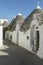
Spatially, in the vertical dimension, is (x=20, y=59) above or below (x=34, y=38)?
below

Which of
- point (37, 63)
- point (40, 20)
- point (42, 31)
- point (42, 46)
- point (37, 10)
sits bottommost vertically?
point (37, 63)

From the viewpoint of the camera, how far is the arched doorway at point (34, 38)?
19.4 m

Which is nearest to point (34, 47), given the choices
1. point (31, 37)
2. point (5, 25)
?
point (31, 37)

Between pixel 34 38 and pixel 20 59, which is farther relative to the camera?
pixel 34 38

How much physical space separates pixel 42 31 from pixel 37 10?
1219cm

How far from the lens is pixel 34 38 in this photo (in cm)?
1977

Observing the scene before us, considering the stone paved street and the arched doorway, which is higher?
the arched doorway

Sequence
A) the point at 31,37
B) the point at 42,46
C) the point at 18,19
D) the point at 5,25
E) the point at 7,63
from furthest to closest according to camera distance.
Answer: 1. the point at 5,25
2. the point at 18,19
3. the point at 31,37
4. the point at 42,46
5. the point at 7,63

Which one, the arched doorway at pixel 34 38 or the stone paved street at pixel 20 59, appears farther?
the arched doorway at pixel 34 38

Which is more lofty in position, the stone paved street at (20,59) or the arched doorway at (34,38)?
the arched doorway at (34,38)

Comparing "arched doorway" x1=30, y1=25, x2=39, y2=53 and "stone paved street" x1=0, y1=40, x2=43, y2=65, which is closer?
"stone paved street" x1=0, y1=40, x2=43, y2=65

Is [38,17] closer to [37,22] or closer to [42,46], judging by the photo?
[37,22]

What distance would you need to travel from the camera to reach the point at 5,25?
145 feet

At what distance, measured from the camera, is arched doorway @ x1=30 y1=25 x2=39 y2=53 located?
63.6 ft
